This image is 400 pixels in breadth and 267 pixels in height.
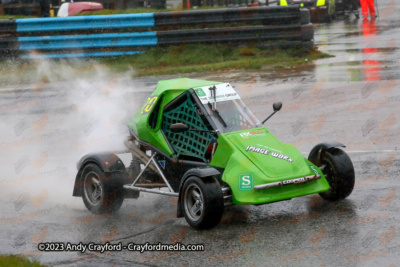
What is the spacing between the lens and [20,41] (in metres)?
19.7

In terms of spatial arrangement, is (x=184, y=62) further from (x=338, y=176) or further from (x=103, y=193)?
(x=338, y=176)

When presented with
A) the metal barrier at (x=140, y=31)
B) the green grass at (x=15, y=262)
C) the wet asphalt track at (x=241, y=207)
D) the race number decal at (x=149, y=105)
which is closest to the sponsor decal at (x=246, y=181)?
the wet asphalt track at (x=241, y=207)

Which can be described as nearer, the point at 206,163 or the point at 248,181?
the point at 248,181

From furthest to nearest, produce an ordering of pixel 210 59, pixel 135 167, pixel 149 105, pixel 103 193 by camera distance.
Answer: pixel 210 59, pixel 135 167, pixel 149 105, pixel 103 193

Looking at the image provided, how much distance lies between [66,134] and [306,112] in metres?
4.49

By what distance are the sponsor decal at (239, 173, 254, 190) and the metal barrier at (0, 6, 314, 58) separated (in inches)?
444

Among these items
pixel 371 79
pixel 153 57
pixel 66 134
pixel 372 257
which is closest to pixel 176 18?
pixel 153 57

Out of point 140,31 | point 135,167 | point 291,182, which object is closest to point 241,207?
point 291,182

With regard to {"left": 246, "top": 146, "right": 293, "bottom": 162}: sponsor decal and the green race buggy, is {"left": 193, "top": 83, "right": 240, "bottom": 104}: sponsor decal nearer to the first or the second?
the green race buggy

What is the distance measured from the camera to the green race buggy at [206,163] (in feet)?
23.9

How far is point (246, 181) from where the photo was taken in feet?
24.0

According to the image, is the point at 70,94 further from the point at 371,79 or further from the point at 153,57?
the point at 371,79

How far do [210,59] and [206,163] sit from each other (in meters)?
11.2

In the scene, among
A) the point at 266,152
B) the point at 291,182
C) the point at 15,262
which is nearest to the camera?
the point at 15,262
